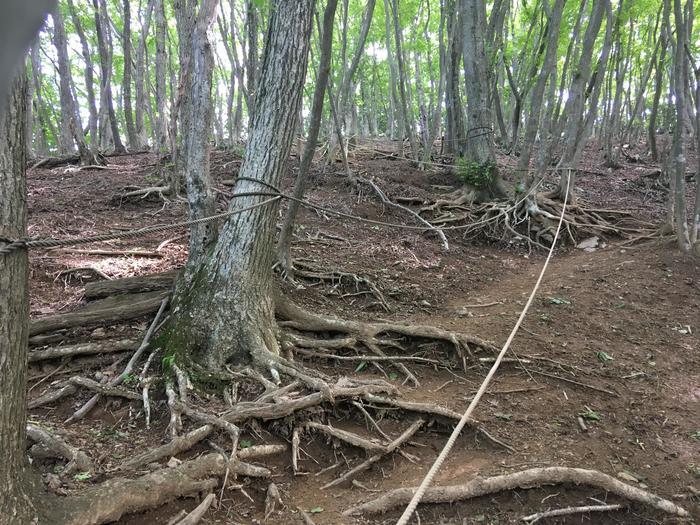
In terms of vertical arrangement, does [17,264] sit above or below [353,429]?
above

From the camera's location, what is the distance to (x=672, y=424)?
12.1ft

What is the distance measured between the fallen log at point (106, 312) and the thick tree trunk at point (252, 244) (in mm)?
509

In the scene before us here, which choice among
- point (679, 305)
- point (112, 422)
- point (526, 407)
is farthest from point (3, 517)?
point (679, 305)

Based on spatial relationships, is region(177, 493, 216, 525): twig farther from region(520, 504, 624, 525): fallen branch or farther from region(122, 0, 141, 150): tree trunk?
region(122, 0, 141, 150): tree trunk

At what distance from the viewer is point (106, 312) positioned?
411 centimetres

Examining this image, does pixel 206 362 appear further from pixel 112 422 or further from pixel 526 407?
pixel 526 407

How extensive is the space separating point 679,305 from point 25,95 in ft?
21.0

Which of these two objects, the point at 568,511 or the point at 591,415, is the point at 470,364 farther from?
the point at 568,511

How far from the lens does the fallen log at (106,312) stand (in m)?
3.89

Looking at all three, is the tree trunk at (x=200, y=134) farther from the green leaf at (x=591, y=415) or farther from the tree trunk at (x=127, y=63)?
the tree trunk at (x=127, y=63)

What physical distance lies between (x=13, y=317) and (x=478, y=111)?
844 centimetres

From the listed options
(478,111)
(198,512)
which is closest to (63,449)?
(198,512)

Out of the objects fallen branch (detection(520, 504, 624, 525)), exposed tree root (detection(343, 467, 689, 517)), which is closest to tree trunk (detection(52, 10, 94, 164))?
exposed tree root (detection(343, 467, 689, 517))

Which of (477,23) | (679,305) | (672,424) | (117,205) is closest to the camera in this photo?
(672,424)
